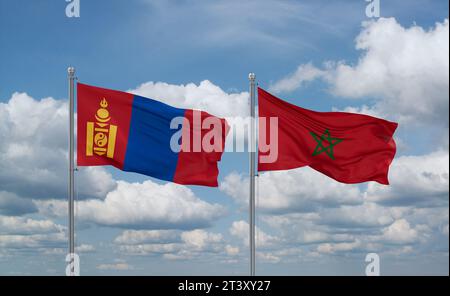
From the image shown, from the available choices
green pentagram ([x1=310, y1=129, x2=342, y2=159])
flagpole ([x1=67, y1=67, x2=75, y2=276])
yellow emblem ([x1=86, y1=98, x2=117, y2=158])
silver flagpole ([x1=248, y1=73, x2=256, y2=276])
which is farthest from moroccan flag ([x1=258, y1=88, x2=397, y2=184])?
flagpole ([x1=67, y1=67, x2=75, y2=276])

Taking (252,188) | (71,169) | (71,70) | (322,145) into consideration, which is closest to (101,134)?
(71,169)

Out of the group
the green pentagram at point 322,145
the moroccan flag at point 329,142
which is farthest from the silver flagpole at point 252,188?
the green pentagram at point 322,145

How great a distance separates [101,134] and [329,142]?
904 centimetres

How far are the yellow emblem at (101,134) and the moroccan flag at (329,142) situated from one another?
18.7 ft

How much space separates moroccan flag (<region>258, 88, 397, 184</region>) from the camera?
26.4m

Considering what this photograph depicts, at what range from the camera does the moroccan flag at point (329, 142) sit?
26.4 m

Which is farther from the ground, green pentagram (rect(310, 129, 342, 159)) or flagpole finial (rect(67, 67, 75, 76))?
flagpole finial (rect(67, 67, 75, 76))

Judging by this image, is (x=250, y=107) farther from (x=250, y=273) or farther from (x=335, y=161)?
(x=250, y=273)

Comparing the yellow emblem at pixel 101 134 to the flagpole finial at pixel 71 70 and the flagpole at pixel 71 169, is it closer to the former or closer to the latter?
the flagpole at pixel 71 169

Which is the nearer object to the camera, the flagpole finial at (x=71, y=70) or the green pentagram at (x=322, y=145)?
the flagpole finial at (x=71, y=70)

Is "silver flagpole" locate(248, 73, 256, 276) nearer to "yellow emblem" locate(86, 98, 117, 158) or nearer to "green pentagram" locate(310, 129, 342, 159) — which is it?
"green pentagram" locate(310, 129, 342, 159)
